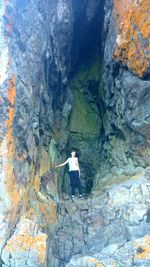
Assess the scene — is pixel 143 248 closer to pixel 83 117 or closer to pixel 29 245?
pixel 29 245

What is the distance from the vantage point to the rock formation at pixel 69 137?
8203 millimetres

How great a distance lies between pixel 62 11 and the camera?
42.3ft

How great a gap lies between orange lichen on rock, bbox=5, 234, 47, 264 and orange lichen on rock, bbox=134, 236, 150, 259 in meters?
1.89

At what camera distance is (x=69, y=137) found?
13875 mm

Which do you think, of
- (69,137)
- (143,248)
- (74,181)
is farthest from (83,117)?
(143,248)

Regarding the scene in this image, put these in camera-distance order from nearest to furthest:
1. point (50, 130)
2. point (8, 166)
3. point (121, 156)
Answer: point (8, 166), point (121, 156), point (50, 130)

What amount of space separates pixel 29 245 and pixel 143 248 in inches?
91.1

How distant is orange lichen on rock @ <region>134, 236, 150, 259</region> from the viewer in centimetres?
733

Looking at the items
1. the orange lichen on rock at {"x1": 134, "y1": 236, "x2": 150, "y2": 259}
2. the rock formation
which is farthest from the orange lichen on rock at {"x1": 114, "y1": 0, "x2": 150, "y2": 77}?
the orange lichen on rock at {"x1": 134, "y1": 236, "x2": 150, "y2": 259}

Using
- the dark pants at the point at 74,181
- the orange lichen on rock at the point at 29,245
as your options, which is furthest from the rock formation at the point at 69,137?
the dark pants at the point at 74,181

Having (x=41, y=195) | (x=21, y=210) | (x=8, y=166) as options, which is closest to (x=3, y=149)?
(x=8, y=166)

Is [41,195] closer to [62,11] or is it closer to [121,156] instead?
[121,156]

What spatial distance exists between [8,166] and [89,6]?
8204 mm

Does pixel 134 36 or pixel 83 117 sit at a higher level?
pixel 134 36
